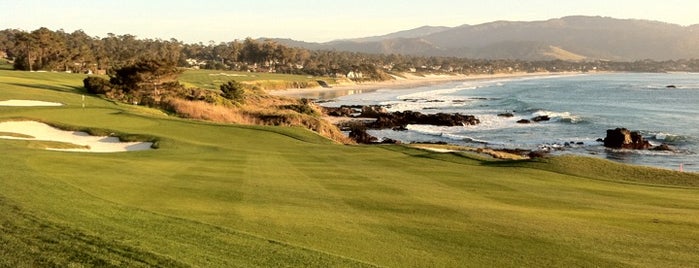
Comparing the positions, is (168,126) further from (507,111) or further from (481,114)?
(507,111)

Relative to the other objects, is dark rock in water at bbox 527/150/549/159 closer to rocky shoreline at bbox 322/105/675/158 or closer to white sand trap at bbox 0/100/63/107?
rocky shoreline at bbox 322/105/675/158

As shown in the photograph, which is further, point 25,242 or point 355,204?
point 355,204

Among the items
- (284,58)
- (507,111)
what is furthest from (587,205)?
(284,58)

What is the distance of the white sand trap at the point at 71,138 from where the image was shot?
86.6ft

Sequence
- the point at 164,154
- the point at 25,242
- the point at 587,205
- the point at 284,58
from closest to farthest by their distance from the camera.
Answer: the point at 25,242 < the point at 587,205 < the point at 164,154 < the point at 284,58

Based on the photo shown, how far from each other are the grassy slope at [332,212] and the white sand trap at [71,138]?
14.9ft

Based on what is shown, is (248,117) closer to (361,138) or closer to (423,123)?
(361,138)

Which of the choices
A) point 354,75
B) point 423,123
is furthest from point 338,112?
point 354,75

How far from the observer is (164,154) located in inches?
922

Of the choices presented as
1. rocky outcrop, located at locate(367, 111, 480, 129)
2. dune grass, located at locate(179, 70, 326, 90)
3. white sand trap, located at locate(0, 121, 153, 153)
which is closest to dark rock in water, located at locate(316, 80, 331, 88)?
dune grass, located at locate(179, 70, 326, 90)

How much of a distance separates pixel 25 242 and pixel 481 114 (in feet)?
237

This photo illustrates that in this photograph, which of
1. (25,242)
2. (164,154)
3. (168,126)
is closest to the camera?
(25,242)

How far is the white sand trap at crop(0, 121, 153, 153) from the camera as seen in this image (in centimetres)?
2639

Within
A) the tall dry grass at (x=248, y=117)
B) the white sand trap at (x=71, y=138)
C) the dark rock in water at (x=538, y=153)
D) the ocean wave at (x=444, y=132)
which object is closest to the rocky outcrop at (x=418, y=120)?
the ocean wave at (x=444, y=132)
